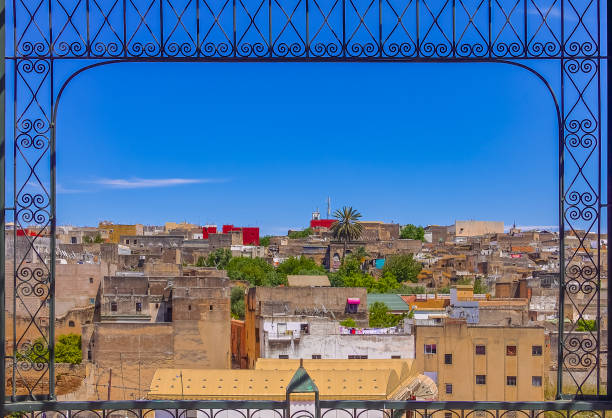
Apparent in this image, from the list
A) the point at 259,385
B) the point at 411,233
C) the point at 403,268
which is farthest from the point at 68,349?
the point at 411,233

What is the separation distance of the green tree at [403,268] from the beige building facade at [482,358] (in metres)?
23.0

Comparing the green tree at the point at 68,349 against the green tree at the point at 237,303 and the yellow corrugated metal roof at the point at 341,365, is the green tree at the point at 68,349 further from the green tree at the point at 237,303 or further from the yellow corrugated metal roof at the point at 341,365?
the green tree at the point at 237,303

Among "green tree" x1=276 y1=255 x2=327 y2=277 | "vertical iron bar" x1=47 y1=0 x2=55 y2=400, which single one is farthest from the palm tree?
"vertical iron bar" x1=47 y1=0 x2=55 y2=400

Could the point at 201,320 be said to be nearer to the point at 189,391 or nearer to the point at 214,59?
the point at 189,391

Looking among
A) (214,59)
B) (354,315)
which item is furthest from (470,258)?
(214,59)

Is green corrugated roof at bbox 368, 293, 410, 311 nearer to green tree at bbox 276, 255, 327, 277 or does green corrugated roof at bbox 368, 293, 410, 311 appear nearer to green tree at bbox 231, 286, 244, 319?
green tree at bbox 231, 286, 244, 319

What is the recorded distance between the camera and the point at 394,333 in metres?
19.1

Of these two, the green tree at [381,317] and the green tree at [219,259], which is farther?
the green tree at [219,259]

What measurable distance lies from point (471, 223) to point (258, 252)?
3275 cm

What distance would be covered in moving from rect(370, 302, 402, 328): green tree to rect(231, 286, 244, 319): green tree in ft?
19.2

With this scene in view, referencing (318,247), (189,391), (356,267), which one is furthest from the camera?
(318,247)

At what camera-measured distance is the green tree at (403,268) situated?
4230cm

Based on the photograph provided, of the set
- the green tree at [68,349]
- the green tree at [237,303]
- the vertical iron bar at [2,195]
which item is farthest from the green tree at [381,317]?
the vertical iron bar at [2,195]

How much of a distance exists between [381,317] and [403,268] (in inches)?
689
